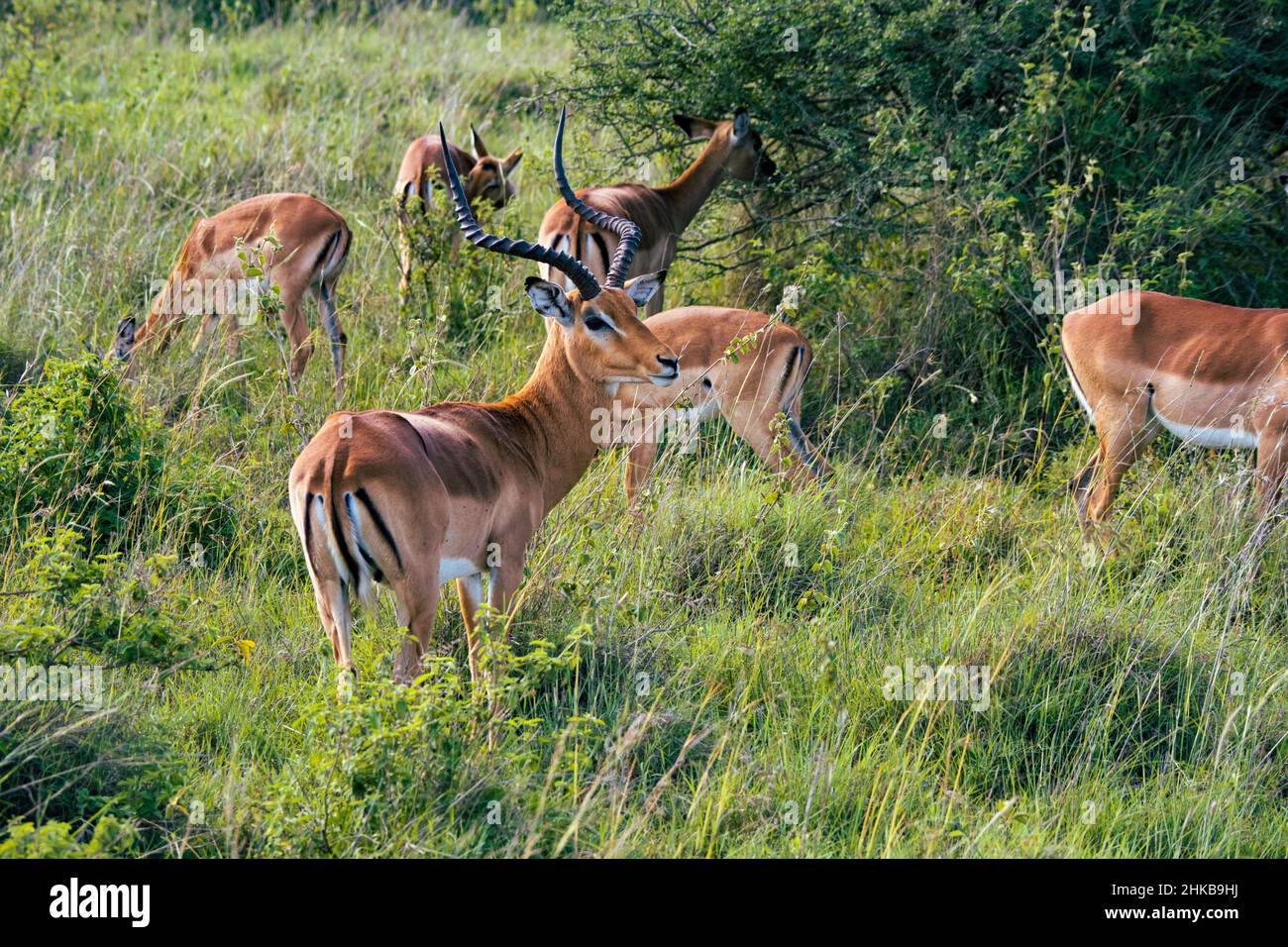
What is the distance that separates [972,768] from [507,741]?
1361mm

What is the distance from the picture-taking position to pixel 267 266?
668cm

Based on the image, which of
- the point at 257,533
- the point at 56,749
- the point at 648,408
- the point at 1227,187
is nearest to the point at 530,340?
the point at 648,408

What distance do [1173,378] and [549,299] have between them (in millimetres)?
2863

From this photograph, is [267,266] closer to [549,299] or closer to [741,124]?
[549,299]

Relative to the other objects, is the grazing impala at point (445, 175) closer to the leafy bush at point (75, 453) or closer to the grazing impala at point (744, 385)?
the grazing impala at point (744, 385)

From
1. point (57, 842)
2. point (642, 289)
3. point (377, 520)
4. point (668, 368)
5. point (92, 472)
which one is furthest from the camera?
point (642, 289)

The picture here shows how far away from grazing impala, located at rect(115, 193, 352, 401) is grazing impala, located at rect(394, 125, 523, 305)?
47 cm

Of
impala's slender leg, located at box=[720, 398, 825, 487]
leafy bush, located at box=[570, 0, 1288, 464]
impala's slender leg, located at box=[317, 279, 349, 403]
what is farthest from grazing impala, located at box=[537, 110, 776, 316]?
impala's slender leg, located at box=[720, 398, 825, 487]

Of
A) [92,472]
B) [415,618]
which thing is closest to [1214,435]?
[415,618]

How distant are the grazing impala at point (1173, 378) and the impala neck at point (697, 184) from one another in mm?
2831

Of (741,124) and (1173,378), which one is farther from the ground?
(741,124)

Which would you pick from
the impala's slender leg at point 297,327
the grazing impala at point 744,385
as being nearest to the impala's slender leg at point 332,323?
the impala's slender leg at point 297,327

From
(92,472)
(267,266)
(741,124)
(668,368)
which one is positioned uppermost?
(741,124)

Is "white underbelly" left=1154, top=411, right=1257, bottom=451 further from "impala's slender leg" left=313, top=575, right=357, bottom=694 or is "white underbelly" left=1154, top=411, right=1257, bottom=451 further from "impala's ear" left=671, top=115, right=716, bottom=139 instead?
"impala's slender leg" left=313, top=575, right=357, bottom=694
